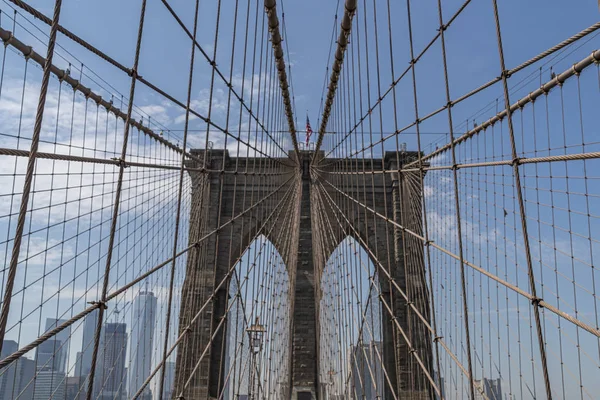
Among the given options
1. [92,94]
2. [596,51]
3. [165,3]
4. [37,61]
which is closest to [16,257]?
[165,3]

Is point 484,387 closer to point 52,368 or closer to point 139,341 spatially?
point 139,341

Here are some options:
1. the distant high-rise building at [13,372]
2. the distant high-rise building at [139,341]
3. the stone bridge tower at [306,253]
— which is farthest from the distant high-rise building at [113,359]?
A: the stone bridge tower at [306,253]

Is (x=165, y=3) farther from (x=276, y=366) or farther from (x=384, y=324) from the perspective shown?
(x=384, y=324)

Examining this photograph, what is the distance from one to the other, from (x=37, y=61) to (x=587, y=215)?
5088 millimetres

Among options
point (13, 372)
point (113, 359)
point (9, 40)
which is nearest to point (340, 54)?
point (9, 40)

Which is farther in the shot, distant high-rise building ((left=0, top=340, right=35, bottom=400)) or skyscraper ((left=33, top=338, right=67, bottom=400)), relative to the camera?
skyscraper ((left=33, top=338, right=67, bottom=400))

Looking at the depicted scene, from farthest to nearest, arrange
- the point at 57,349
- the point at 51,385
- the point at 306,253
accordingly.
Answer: the point at 306,253 < the point at 57,349 < the point at 51,385

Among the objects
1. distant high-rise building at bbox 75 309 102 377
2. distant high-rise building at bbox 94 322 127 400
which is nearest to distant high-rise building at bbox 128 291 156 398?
distant high-rise building at bbox 94 322 127 400

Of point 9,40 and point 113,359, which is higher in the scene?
point 9,40

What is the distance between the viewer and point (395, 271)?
14.6 meters

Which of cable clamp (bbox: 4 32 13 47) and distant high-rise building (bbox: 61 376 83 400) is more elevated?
cable clamp (bbox: 4 32 13 47)

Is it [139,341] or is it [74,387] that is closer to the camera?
[139,341]

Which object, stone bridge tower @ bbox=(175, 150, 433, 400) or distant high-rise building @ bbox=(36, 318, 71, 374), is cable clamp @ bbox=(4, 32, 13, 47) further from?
stone bridge tower @ bbox=(175, 150, 433, 400)

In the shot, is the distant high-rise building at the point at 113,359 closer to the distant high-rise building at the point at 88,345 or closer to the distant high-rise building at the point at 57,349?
the distant high-rise building at the point at 88,345
